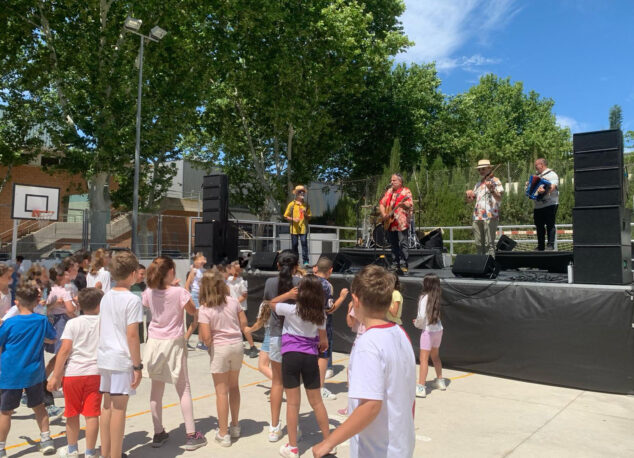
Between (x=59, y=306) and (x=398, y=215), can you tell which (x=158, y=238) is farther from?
(x=59, y=306)

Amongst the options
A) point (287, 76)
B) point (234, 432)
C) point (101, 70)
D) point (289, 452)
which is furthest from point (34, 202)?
point (289, 452)

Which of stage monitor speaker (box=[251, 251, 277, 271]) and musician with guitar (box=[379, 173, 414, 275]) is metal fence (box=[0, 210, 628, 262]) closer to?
stage monitor speaker (box=[251, 251, 277, 271])

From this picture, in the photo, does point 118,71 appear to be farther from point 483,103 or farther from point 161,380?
point 483,103

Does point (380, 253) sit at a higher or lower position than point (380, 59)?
lower

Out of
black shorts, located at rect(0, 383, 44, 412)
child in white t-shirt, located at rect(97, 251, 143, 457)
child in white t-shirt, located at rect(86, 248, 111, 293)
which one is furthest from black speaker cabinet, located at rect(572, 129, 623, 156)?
child in white t-shirt, located at rect(86, 248, 111, 293)

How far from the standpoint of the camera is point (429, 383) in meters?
6.50

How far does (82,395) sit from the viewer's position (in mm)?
3795

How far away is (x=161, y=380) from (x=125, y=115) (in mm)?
16358

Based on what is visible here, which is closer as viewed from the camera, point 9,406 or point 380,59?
point 9,406

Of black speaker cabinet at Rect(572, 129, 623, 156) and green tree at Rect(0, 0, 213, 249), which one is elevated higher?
green tree at Rect(0, 0, 213, 249)

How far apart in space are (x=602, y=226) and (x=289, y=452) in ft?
16.3

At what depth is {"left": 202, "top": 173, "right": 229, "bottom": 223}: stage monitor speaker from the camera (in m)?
9.91

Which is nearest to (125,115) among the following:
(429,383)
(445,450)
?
(429,383)

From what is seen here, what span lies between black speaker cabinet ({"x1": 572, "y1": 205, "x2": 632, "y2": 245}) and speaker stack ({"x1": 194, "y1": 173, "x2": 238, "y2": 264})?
250 inches
